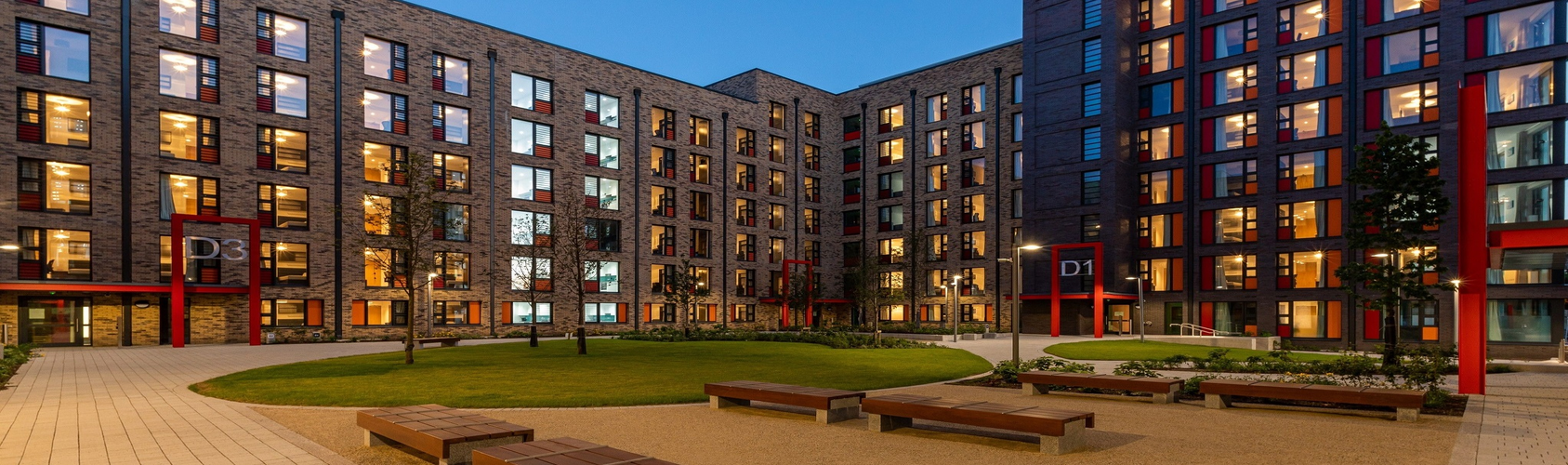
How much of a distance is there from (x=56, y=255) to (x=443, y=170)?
17636 mm

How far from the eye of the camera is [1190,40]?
2034 inches

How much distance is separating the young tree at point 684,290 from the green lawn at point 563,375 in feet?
61.8

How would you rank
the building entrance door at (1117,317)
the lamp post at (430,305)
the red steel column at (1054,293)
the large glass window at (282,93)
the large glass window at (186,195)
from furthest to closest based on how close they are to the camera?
the building entrance door at (1117,317), the red steel column at (1054,293), the lamp post at (430,305), the large glass window at (282,93), the large glass window at (186,195)

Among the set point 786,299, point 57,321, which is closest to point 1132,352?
point 786,299

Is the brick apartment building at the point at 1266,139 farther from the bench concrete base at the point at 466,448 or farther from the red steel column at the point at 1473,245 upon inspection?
the bench concrete base at the point at 466,448

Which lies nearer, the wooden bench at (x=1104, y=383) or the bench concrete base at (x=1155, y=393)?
the wooden bench at (x=1104, y=383)

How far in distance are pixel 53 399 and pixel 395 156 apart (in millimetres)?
35114

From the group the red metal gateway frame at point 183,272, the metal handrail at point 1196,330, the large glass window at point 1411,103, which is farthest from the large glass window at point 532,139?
the large glass window at point 1411,103

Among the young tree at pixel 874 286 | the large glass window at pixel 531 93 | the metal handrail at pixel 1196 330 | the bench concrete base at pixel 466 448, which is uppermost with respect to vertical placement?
the large glass window at pixel 531 93

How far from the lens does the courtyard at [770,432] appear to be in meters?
9.62

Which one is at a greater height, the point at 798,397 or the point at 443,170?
the point at 443,170

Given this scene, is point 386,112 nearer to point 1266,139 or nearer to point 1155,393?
point 1155,393

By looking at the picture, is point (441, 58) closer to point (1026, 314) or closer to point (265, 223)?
point (265, 223)

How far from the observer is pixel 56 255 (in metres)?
37.6
